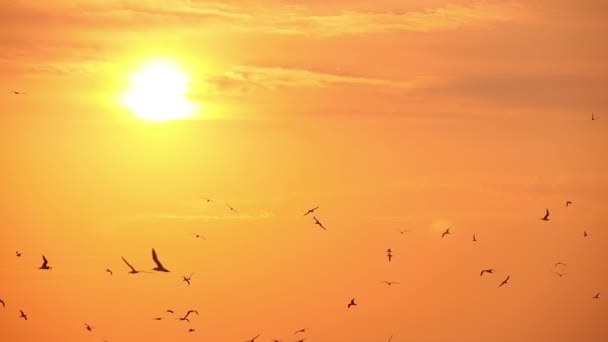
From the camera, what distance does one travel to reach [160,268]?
116m
